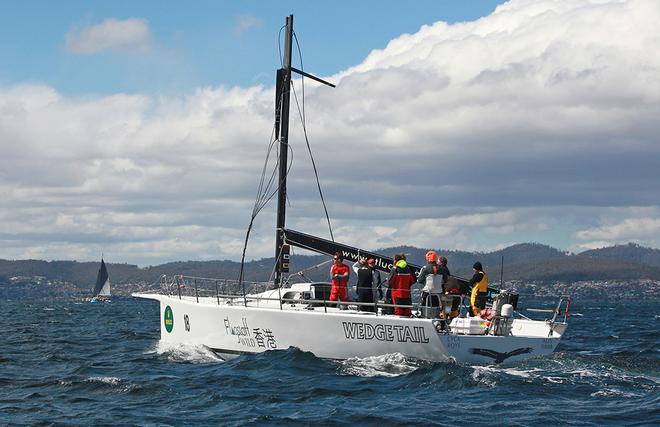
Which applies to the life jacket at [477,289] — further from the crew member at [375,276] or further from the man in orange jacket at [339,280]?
the man in orange jacket at [339,280]

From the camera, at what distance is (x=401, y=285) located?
680 inches

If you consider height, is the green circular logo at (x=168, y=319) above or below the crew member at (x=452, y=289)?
below

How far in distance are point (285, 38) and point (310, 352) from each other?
27.0 feet

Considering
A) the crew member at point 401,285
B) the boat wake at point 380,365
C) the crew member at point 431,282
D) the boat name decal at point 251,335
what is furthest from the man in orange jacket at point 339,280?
the boat wake at point 380,365

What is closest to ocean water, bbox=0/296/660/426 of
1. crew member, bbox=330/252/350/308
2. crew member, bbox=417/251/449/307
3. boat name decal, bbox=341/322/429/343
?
boat name decal, bbox=341/322/429/343

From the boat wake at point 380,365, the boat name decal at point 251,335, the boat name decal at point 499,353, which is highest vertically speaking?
the boat name decal at point 251,335

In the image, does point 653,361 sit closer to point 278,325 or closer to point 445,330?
point 445,330

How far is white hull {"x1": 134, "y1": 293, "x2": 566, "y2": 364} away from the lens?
16.2m

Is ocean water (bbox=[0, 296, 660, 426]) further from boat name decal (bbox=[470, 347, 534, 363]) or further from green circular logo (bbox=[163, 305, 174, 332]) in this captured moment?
green circular logo (bbox=[163, 305, 174, 332])

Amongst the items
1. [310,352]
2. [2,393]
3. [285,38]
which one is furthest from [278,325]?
[285,38]

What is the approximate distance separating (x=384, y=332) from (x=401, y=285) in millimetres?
1241

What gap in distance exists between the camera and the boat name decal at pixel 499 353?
16.4m

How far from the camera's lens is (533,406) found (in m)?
12.7

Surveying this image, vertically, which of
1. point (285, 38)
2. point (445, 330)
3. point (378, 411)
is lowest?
point (378, 411)
